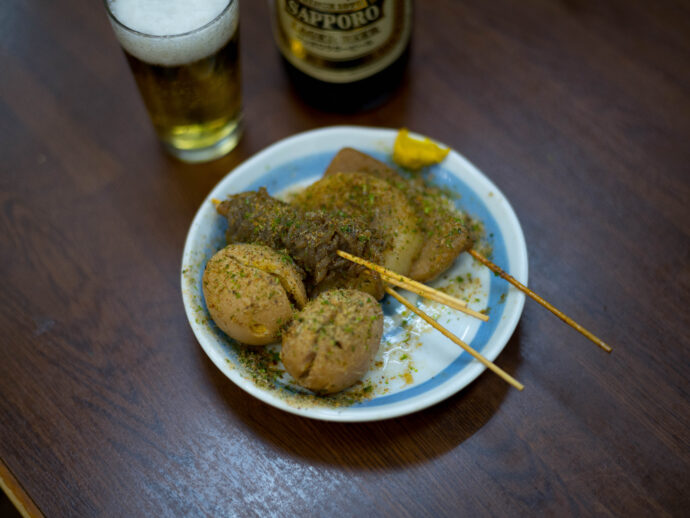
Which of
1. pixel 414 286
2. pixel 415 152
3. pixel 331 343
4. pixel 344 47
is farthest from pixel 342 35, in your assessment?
pixel 331 343

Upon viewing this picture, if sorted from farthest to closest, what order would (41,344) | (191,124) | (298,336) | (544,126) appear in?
1. (544,126)
2. (191,124)
3. (41,344)
4. (298,336)

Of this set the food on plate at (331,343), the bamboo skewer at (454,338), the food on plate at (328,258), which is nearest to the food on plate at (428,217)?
the food on plate at (328,258)

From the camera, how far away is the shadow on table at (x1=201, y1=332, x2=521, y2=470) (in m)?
1.63

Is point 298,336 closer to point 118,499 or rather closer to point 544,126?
point 118,499

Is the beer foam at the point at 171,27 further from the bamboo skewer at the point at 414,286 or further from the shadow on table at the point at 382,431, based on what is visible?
the shadow on table at the point at 382,431

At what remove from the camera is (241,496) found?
1593 millimetres

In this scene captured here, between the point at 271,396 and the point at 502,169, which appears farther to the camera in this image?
the point at 502,169

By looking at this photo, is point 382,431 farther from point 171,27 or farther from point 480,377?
point 171,27

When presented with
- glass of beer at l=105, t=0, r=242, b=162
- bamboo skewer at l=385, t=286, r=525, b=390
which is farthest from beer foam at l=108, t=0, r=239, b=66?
bamboo skewer at l=385, t=286, r=525, b=390

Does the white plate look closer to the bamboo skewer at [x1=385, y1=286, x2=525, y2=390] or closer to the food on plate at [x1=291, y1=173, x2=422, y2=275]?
the bamboo skewer at [x1=385, y1=286, x2=525, y2=390]

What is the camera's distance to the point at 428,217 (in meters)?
1.84

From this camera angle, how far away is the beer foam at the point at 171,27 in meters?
1.73

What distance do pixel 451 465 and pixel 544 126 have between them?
48.7 inches

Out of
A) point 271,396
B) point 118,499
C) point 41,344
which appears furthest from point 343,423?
point 41,344
